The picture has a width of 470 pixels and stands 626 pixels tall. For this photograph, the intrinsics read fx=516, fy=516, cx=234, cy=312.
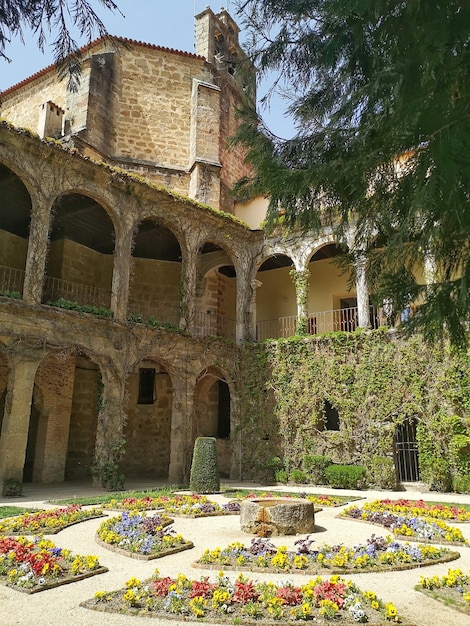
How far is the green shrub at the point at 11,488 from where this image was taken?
11453 mm

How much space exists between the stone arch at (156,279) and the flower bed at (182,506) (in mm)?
9001

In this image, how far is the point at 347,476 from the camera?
14.1 meters

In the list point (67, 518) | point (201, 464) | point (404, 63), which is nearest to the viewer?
point (404, 63)

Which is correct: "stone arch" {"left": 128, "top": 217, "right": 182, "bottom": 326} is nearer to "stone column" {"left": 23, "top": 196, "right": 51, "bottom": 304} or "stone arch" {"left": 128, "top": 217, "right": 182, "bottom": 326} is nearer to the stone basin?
"stone column" {"left": 23, "top": 196, "right": 51, "bottom": 304}

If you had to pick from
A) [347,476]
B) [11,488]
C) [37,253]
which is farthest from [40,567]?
[347,476]

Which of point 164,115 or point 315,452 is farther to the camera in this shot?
point 164,115

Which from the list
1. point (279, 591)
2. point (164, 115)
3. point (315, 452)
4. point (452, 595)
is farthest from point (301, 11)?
point (164, 115)

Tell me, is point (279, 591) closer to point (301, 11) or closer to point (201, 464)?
point (301, 11)

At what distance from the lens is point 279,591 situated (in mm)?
4398

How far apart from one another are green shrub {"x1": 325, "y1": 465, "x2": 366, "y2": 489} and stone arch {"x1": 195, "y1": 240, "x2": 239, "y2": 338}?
6.59 meters

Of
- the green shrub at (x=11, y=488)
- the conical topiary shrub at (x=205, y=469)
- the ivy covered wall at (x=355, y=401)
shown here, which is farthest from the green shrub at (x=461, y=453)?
the green shrub at (x=11, y=488)

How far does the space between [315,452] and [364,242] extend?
40.4 ft

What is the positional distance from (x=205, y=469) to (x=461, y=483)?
21.1 feet

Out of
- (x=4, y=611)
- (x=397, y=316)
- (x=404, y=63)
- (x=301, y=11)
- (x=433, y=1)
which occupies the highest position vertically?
(x=301, y=11)
